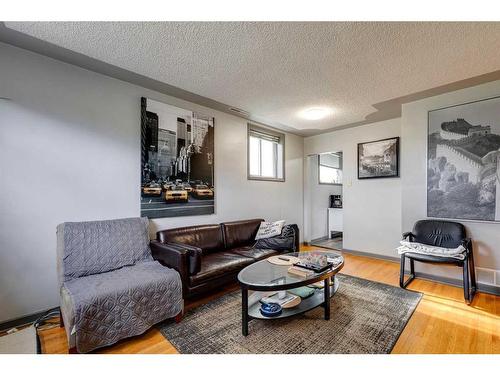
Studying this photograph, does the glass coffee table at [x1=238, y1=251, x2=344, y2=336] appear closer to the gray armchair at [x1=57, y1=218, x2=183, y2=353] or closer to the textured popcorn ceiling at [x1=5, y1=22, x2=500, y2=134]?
the gray armchair at [x1=57, y1=218, x2=183, y2=353]

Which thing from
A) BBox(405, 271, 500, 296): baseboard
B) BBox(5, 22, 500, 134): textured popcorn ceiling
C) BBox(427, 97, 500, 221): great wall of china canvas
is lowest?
BBox(405, 271, 500, 296): baseboard

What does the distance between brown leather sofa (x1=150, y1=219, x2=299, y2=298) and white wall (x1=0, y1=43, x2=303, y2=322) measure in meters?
0.46

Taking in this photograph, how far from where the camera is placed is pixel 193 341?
184 cm

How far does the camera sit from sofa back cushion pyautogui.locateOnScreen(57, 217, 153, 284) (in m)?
2.06

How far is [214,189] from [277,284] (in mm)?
2062

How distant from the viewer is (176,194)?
3143mm

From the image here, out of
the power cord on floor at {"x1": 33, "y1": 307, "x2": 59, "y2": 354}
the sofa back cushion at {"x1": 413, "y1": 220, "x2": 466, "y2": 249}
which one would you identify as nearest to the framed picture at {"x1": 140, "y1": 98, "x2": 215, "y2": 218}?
the power cord on floor at {"x1": 33, "y1": 307, "x2": 59, "y2": 354}

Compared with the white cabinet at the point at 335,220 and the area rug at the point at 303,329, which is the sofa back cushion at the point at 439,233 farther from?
the white cabinet at the point at 335,220

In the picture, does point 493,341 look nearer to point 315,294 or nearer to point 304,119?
point 315,294

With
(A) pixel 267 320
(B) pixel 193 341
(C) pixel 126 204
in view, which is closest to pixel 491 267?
(A) pixel 267 320

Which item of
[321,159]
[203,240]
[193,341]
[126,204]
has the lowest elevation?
[193,341]

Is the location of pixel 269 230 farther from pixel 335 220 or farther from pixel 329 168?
pixel 329 168

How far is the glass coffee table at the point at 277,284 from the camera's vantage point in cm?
188
